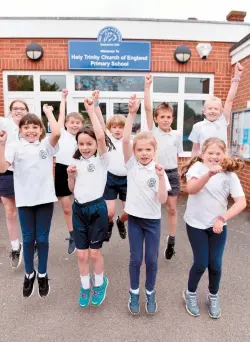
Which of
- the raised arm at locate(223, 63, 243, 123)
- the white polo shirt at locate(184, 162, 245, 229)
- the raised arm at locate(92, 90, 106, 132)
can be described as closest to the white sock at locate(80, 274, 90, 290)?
the white polo shirt at locate(184, 162, 245, 229)

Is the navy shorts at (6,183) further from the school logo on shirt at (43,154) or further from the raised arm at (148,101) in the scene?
the raised arm at (148,101)

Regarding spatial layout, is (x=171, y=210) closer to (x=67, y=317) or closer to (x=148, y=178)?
(x=148, y=178)

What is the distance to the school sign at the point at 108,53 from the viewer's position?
651 cm

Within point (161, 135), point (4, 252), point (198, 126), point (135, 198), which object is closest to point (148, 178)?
point (135, 198)

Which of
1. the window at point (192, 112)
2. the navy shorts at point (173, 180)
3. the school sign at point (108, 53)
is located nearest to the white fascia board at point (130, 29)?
the school sign at point (108, 53)

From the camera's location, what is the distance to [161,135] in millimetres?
3266

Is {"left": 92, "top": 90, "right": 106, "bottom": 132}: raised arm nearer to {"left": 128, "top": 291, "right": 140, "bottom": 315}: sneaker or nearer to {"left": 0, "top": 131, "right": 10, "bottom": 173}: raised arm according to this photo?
{"left": 0, "top": 131, "right": 10, "bottom": 173}: raised arm

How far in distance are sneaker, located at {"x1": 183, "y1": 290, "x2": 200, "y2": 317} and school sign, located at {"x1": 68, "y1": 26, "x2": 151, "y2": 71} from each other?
5350 mm

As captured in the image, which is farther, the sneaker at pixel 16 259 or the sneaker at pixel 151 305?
the sneaker at pixel 16 259

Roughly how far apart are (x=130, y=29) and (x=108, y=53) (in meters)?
0.72

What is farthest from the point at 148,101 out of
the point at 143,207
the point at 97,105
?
the point at 143,207

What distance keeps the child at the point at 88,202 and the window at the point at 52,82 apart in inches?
185

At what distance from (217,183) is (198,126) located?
117 centimetres

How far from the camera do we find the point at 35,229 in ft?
8.73
